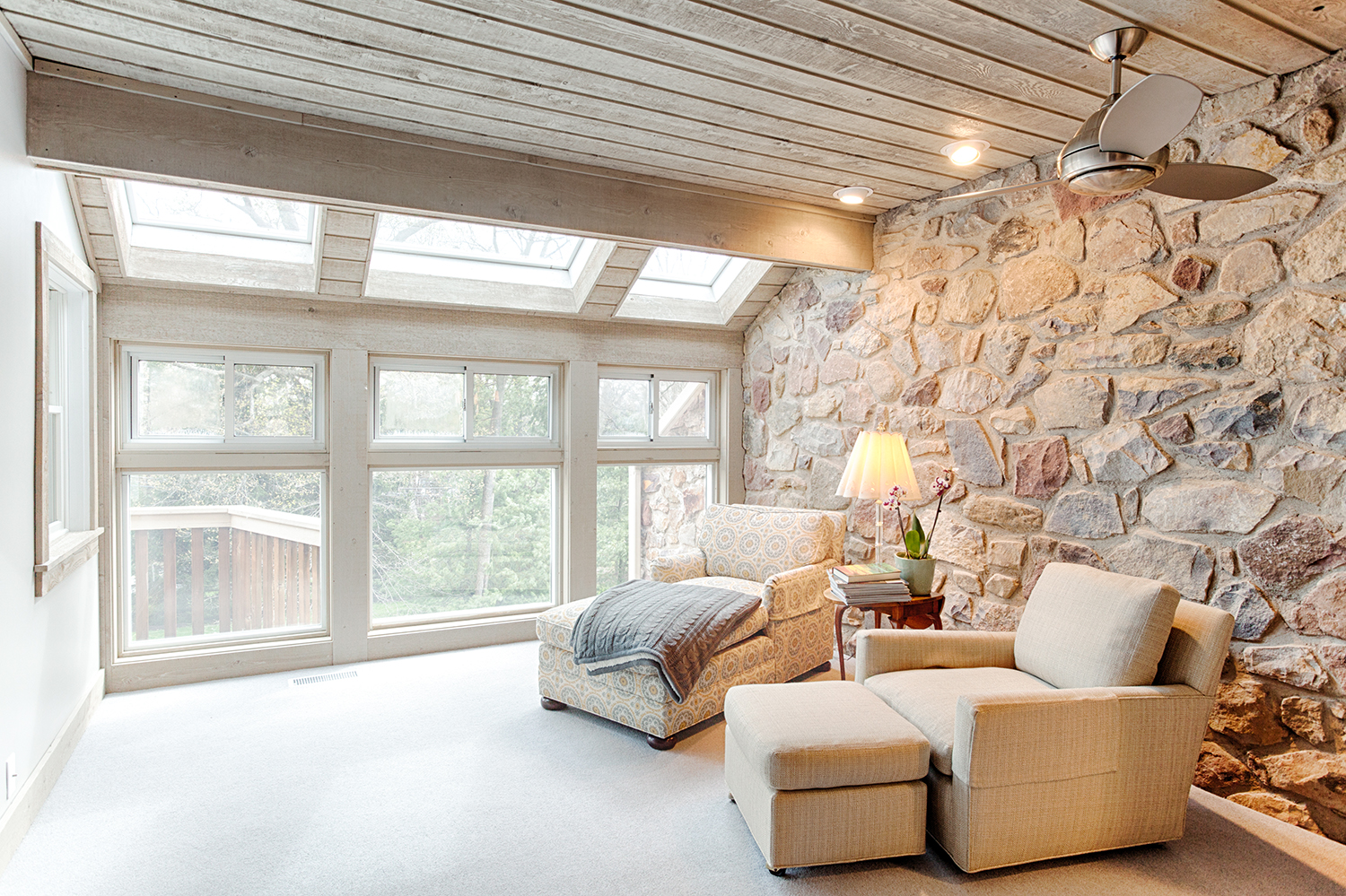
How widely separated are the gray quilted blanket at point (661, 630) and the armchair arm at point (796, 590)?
0.09m

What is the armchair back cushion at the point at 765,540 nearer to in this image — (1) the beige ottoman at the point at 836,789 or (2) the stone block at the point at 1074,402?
(2) the stone block at the point at 1074,402

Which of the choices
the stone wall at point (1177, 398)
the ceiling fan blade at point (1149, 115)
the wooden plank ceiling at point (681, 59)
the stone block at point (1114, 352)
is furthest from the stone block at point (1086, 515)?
the ceiling fan blade at point (1149, 115)

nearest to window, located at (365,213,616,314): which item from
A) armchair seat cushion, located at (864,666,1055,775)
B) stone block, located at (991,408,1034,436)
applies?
stone block, located at (991,408,1034,436)

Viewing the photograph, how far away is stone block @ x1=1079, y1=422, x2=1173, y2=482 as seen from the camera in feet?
9.11

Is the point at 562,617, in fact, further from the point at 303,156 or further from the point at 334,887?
the point at 303,156

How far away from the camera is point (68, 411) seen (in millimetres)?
3242

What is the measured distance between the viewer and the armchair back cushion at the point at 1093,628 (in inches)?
88.8

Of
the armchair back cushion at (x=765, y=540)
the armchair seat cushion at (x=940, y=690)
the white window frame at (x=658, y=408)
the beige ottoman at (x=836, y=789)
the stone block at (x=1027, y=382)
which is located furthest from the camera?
the white window frame at (x=658, y=408)

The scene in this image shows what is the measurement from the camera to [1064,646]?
2.48m

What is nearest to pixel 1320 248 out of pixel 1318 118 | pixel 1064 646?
pixel 1318 118

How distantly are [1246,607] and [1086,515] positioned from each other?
621 mm

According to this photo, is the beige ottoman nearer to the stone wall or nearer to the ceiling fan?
the stone wall

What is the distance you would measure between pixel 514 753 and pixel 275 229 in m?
2.77

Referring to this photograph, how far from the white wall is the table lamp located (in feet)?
10.1
